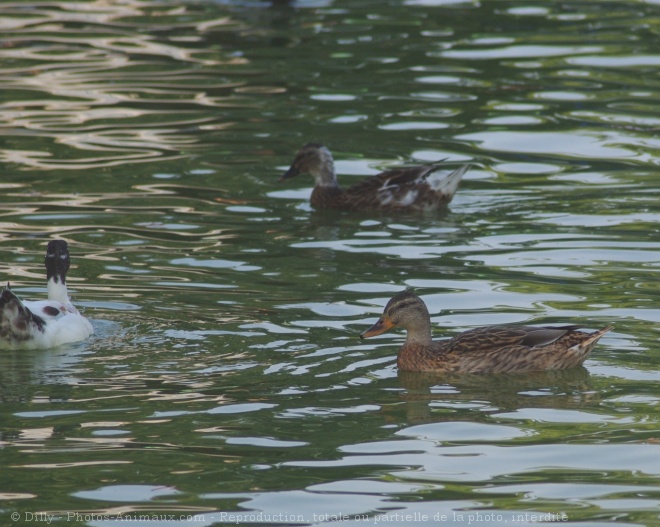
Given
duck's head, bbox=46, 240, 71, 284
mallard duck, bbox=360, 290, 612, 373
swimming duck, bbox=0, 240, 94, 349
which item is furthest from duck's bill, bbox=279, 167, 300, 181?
mallard duck, bbox=360, 290, 612, 373

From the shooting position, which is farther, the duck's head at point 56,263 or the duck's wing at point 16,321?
the duck's head at point 56,263

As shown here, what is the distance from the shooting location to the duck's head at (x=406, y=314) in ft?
34.2

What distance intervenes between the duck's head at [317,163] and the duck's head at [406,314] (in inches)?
235

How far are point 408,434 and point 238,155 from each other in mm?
9492

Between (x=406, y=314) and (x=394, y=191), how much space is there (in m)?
5.24

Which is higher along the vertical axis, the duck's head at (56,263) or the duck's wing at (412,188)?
the duck's head at (56,263)

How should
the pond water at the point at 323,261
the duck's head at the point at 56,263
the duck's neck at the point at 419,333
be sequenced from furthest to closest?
the duck's head at the point at 56,263 → the duck's neck at the point at 419,333 → the pond water at the point at 323,261

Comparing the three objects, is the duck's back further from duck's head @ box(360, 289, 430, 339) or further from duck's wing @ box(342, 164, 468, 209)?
duck's wing @ box(342, 164, 468, 209)

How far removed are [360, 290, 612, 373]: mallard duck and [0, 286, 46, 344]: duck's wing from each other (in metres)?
2.46

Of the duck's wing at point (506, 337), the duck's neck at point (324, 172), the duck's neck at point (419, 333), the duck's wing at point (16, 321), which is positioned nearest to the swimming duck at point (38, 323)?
the duck's wing at point (16, 321)

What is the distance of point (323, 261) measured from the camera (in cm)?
1348

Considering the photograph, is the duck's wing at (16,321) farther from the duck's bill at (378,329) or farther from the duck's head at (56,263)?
the duck's bill at (378,329)

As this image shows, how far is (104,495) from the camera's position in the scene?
7.91 metres

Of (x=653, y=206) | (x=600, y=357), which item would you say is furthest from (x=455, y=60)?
(x=600, y=357)
